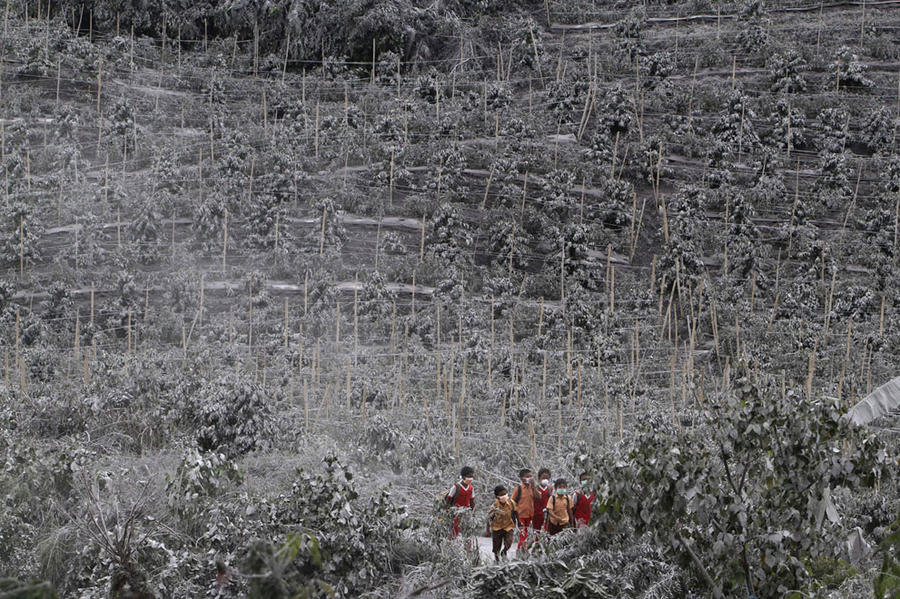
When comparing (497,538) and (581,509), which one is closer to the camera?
(497,538)

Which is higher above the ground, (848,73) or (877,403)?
(848,73)

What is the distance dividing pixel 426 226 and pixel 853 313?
702 cm

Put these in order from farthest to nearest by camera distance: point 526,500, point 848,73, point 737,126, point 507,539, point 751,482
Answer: point 848,73
point 737,126
point 526,500
point 507,539
point 751,482

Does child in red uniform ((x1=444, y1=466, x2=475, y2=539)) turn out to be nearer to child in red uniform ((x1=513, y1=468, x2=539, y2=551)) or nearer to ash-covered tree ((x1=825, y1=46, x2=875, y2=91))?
child in red uniform ((x1=513, y1=468, x2=539, y2=551))

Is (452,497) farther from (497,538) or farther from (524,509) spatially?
(524,509)

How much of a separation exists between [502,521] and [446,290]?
26.4 feet

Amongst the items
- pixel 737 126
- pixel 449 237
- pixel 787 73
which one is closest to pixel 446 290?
pixel 449 237

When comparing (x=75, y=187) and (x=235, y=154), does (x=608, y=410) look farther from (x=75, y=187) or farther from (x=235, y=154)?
(x=75, y=187)

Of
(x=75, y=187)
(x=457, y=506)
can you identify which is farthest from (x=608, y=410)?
(x=75, y=187)

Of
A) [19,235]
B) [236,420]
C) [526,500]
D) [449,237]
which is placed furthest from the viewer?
[449,237]

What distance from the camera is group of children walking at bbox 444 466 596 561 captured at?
780 centimetres

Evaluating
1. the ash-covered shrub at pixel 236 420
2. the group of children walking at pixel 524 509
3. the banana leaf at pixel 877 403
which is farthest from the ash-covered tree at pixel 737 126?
the group of children walking at pixel 524 509

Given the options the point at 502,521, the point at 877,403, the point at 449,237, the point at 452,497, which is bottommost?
the point at 502,521

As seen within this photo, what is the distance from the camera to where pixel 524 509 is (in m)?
8.00
